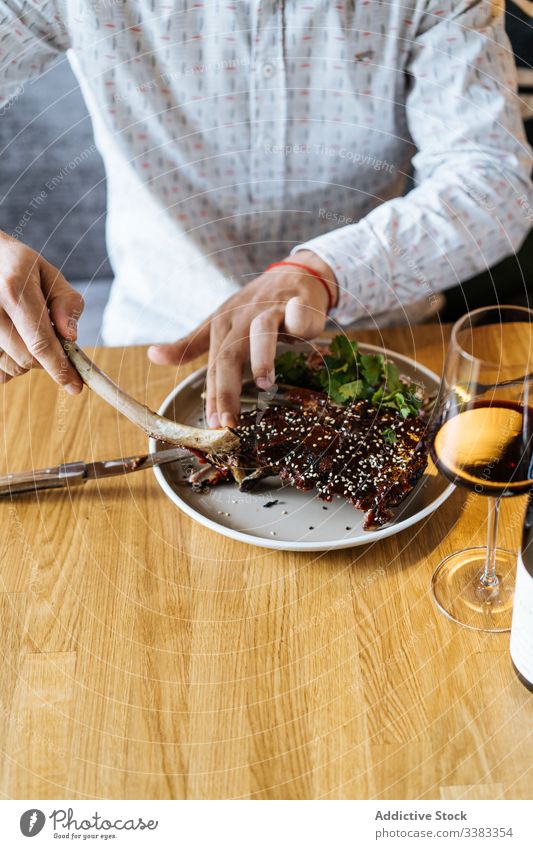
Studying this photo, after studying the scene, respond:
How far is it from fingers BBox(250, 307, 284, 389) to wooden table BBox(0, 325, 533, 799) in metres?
0.14

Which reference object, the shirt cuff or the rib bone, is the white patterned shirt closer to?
the shirt cuff

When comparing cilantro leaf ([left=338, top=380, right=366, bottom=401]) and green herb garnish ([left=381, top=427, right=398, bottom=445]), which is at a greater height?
cilantro leaf ([left=338, top=380, right=366, bottom=401])

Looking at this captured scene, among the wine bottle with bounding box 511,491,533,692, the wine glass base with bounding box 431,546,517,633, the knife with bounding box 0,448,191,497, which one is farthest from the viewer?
the knife with bounding box 0,448,191,497

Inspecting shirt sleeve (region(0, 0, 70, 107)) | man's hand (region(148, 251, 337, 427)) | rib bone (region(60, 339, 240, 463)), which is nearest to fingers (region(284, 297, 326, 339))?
man's hand (region(148, 251, 337, 427))

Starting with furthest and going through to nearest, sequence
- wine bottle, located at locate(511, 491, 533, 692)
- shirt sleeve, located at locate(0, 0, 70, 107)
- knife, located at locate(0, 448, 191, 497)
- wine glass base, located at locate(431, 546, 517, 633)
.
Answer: shirt sleeve, located at locate(0, 0, 70, 107) → knife, located at locate(0, 448, 191, 497) → wine glass base, located at locate(431, 546, 517, 633) → wine bottle, located at locate(511, 491, 533, 692)

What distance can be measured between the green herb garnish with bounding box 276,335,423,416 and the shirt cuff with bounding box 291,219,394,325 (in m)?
0.09

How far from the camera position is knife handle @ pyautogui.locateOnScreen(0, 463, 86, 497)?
624 millimetres

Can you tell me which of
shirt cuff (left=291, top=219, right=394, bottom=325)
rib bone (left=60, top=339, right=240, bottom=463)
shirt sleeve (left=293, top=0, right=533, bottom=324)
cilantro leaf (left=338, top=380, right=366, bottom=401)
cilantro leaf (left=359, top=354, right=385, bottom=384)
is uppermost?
shirt sleeve (left=293, top=0, right=533, bottom=324)

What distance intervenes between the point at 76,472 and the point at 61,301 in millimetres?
154

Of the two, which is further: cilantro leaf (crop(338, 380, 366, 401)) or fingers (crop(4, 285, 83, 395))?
cilantro leaf (crop(338, 380, 366, 401))

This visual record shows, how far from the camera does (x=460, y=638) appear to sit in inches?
19.6

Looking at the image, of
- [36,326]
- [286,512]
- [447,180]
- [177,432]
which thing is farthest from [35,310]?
[447,180]

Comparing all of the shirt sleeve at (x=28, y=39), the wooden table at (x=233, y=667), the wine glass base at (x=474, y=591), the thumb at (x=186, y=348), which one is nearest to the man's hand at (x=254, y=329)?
the thumb at (x=186, y=348)

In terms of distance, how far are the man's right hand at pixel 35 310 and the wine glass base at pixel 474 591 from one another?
327 mm
